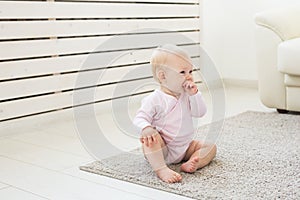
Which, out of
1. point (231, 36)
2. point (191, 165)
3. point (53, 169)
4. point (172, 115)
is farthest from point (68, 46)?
point (231, 36)

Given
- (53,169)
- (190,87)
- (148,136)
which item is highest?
(190,87)

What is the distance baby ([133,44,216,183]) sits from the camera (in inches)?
54.8

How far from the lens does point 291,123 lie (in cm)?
207

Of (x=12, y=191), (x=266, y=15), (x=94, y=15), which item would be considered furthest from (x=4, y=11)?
(x=266, y=15)

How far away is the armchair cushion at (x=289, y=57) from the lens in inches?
81.8

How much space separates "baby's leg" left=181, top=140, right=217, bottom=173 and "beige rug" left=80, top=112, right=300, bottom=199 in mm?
19

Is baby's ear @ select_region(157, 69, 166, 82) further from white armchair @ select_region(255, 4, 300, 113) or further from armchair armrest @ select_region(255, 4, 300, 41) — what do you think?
armchair armrest @ select_region(255, 4, 300, 41)

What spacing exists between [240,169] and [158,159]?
0.27m

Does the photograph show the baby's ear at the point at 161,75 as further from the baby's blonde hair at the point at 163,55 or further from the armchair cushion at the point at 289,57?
the armchair cushion at the point at 289,57

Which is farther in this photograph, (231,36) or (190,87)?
(231,36)

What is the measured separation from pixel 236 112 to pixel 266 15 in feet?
1.79

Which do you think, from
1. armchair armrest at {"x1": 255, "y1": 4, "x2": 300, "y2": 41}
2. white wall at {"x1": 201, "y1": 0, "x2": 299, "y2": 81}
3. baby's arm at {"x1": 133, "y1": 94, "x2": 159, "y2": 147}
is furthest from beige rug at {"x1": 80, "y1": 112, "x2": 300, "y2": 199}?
white wall at {"x1": 201, "y1": 0, "x2": 299, "y2": 81}

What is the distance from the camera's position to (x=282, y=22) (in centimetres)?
225

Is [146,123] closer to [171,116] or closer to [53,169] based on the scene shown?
[171,116]
